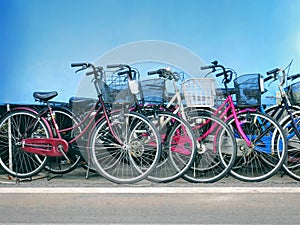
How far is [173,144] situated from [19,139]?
1.60 m

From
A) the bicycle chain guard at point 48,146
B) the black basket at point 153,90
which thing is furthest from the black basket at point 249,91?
the bicycle chain guard at point 48,146

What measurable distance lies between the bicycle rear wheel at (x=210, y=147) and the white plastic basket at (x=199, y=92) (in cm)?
13

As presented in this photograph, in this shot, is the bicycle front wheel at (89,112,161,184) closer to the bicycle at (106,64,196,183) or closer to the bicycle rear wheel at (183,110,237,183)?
the bicycle at (106,64,196,183)

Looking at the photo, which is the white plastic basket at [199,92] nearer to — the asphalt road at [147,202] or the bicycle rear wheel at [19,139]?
the asphalt road at [147,202]

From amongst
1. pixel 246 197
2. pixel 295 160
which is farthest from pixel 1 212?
pixel 295 160

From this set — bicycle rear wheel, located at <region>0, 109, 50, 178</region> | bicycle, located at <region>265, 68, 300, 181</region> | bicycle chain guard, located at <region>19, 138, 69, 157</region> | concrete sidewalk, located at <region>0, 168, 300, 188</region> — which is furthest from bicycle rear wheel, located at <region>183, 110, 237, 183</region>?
bicycle rear wheel, located at <region>0, 109, 50, 178</region>

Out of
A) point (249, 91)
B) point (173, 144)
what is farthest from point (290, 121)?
point (173, 144)

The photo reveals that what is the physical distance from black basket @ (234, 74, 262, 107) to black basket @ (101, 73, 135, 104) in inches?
42.8

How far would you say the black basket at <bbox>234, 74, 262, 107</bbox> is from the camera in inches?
147

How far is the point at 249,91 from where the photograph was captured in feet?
12.3

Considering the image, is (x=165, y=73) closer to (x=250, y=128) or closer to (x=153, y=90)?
(x=153, y=90)

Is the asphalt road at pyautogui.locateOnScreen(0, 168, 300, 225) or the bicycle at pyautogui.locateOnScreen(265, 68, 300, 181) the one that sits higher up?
the bicycle at pyautogui.locateOnScreen(265, 68, 300, 181)

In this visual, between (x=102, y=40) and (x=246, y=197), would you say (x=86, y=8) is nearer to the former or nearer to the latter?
(x=102, y=40)

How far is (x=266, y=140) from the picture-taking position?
371 centimetres
